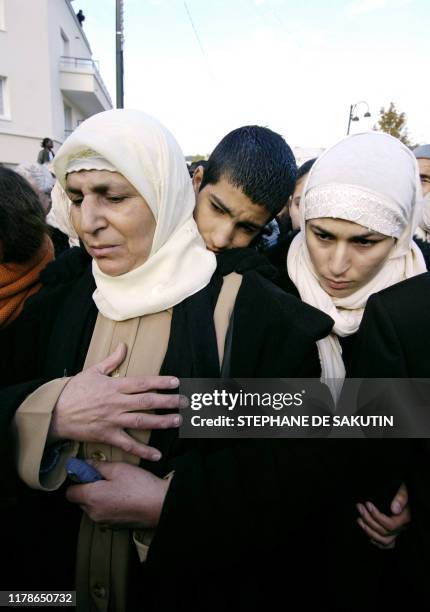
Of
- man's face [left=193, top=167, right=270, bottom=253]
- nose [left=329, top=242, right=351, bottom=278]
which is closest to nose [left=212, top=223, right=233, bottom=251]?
man's face [left=193, top=167, right=270, bottom=253]

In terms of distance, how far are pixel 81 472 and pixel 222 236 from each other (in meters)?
1.09

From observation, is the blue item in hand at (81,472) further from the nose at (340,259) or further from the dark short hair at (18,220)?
the nose at (340,259)

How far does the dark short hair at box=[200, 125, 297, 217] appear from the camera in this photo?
71.3 inches

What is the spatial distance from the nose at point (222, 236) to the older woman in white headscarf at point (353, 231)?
1.11 feet

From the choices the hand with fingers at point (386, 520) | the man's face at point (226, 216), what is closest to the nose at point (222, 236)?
the man's face at point (226, 216)

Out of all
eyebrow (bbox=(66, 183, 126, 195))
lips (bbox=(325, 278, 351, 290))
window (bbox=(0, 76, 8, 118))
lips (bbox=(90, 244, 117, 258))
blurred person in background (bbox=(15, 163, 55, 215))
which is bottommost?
lips (bbox=(325, 278, 351, 290))

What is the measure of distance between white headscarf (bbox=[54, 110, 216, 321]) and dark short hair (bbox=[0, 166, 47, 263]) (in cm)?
33

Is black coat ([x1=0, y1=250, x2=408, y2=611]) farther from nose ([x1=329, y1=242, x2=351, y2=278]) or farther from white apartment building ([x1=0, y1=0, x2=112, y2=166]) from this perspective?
white apartment building ([x1=0, y1=0, x2=112, y2=166])

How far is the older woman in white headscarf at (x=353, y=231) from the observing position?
5.21 feet

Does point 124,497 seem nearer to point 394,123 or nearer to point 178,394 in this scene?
point 178,394

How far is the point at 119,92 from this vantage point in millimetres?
8672

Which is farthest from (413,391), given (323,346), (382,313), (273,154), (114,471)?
(273,154)

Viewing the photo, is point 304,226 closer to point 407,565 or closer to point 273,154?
point 273,154

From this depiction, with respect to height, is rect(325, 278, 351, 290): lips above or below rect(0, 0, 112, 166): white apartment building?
below
